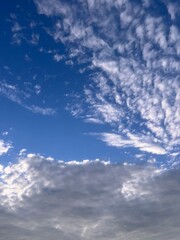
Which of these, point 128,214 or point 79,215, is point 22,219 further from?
point 128,214

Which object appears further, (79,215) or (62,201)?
(79,215)

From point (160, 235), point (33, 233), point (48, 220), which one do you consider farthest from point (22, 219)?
point (160, 235)

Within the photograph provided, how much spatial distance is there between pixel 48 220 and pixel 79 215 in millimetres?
3721

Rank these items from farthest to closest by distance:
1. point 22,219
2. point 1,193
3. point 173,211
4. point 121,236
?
point 121,236 < point 173,211 < point 22,219 < point 1,193

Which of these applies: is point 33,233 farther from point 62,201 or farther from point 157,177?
point 157,177

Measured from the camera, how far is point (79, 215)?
101ft

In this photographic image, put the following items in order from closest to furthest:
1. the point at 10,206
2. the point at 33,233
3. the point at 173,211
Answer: the point at 10,206 < the point at 173,211 < the point at 33,233

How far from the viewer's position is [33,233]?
115 feet

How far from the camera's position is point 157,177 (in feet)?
85.9

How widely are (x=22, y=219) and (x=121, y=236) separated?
1527 cm

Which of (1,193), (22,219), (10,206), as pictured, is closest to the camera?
(1,193)

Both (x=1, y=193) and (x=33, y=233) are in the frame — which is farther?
(x=33, y=233)

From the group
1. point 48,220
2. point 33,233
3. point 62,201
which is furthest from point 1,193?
point 33,233

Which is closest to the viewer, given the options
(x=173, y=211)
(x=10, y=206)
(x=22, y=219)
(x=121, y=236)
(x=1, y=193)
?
(x=1, y=193)
